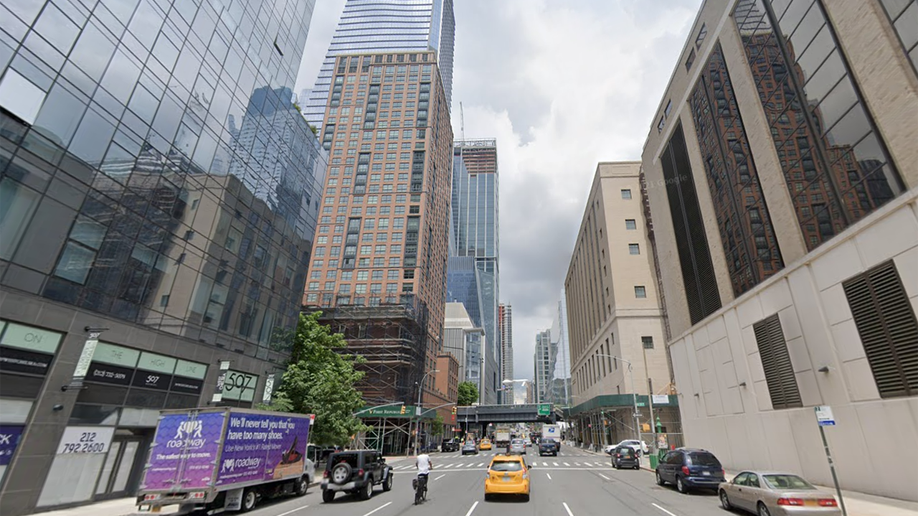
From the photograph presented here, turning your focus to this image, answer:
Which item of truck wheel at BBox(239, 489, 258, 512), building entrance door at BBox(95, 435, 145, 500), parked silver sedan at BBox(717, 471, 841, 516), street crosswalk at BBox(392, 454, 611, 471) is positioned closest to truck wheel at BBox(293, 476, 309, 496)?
truck wheel at BBox(239, 489, 258, 512)

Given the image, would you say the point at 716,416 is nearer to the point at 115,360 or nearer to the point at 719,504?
the point at 719,504

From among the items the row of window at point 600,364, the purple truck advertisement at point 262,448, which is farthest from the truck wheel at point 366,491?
the row of window at point 600,364

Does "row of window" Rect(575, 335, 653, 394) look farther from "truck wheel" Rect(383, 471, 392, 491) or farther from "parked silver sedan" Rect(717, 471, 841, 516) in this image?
"parked silver sedan" Rect(717, 471, 841, 516)

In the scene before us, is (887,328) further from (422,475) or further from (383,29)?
(383,29)

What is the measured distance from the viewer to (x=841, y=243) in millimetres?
18047

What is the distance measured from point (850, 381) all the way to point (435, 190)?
287ft

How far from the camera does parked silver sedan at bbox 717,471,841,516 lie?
10.8m

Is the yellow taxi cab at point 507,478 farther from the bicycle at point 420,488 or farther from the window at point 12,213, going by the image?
the window at point 12,213

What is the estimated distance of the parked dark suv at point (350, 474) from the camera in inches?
646

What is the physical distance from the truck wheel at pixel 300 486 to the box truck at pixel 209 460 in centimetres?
268

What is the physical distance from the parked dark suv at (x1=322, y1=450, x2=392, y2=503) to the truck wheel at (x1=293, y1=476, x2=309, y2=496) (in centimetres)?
214

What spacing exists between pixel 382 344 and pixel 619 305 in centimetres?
3509

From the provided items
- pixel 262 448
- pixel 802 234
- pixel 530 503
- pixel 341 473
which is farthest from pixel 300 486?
pixel 802 234

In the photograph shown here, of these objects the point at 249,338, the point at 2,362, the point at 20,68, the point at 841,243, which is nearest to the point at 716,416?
the point at 841,243
